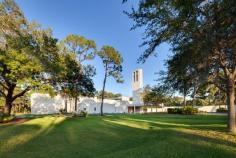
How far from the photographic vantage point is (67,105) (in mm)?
45406

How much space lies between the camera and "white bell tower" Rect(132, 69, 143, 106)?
5327 centimetres

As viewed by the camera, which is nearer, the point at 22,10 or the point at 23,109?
the point at 22,10

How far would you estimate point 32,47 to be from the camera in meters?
22.1

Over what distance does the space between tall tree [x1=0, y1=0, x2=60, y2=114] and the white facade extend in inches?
685

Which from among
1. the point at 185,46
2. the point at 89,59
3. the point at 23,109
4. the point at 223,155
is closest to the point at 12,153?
the point at 223,155

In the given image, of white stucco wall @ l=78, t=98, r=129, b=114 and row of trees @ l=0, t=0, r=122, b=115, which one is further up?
row of trees @ l=0, t=0, r=122, b=115

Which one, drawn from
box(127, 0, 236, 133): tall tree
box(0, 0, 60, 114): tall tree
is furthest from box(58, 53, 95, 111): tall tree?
box(127, 0, 236, 133): tall tree

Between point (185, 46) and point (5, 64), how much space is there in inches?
637

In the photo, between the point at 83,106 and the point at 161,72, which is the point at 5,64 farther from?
the point at 83,106

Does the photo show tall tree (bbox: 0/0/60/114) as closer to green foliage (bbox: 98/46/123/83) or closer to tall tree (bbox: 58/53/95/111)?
tall tree (bbox: 58/53/95/111)

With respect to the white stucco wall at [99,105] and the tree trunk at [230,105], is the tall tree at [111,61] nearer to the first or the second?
the white stucco wall at [99,105]

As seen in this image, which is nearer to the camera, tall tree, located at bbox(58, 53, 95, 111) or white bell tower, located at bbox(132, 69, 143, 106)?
tall tree, located at bbox(58, 53, 95, 111)

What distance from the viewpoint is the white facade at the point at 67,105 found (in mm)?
41156

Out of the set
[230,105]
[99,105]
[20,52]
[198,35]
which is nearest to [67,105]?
[99,105]
